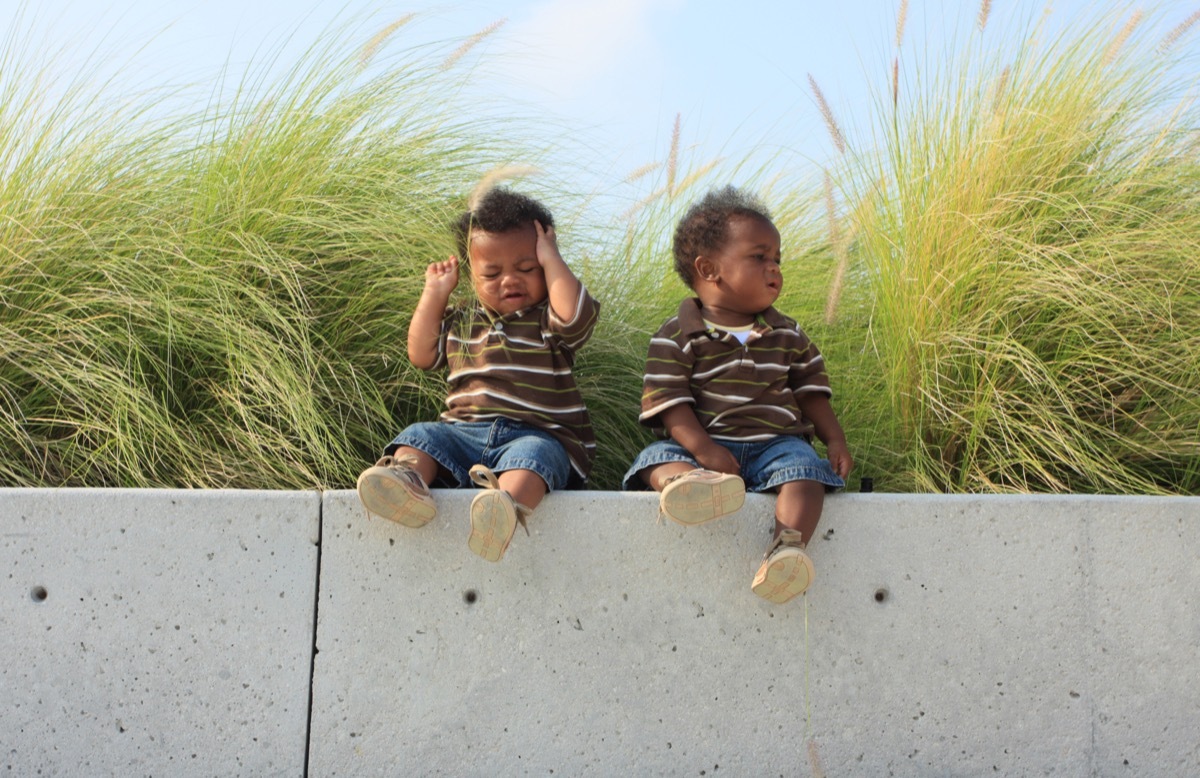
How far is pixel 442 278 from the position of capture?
8.71 feet

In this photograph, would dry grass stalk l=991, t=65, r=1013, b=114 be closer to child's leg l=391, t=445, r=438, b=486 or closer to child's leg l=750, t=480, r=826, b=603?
child's leg l=750, t=480, r=826, b=603

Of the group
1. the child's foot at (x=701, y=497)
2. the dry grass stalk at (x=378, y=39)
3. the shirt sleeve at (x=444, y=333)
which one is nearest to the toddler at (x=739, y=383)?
the child's foot at (x=701, y=497)

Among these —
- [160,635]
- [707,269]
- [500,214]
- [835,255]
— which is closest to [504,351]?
[500,214]

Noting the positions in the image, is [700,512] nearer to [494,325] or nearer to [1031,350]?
[494,325]

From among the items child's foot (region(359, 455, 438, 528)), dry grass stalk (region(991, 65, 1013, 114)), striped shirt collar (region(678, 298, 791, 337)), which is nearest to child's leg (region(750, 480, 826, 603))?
striped shirt collar (region(678, 298, 791, 337))

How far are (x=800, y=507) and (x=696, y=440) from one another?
28 centimetres

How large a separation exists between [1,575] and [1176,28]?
3551mm

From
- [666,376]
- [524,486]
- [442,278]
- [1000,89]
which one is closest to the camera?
[524,486]

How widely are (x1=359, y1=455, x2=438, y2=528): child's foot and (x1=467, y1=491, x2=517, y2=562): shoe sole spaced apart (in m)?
0.12

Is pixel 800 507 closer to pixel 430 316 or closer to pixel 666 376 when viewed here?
pixel 666 376

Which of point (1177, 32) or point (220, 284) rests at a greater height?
point (1177, 32)

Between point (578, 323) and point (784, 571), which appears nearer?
point (784, 571)

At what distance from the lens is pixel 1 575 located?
238 centimetres

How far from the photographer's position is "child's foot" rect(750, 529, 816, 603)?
87.0 inches
